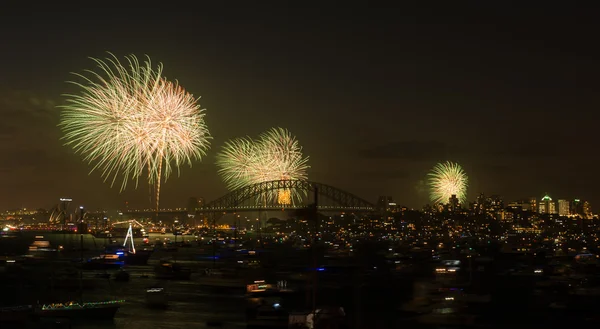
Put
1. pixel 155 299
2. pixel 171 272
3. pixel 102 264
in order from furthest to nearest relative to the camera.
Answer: pixel 102 264, pixel 171 272, pixel 155 299

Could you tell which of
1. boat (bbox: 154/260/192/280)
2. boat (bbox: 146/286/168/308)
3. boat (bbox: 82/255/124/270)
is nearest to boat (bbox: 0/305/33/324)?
boat (bbox: 146/286/168/308)

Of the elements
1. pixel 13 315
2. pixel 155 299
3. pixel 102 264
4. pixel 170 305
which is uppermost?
pixel 102 264

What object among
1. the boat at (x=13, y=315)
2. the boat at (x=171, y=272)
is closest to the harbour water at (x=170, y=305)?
the boat at (x=13, y=315)

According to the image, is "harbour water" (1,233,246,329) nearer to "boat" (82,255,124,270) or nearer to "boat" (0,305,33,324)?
"boat" (0,305,33,324)

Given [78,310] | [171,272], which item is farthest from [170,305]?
[171,272]

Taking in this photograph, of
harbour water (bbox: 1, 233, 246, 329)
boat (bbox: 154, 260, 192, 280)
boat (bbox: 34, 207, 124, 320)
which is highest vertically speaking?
boat (bbox: 154, 260, 192, 280)

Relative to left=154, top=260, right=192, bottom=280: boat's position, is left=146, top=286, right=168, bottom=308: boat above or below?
below

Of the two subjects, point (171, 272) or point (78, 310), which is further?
point (171, 272)

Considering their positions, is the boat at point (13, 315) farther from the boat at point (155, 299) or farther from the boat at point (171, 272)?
the boat at point (171, 272)

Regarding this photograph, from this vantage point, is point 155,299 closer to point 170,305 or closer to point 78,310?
point 170,305
